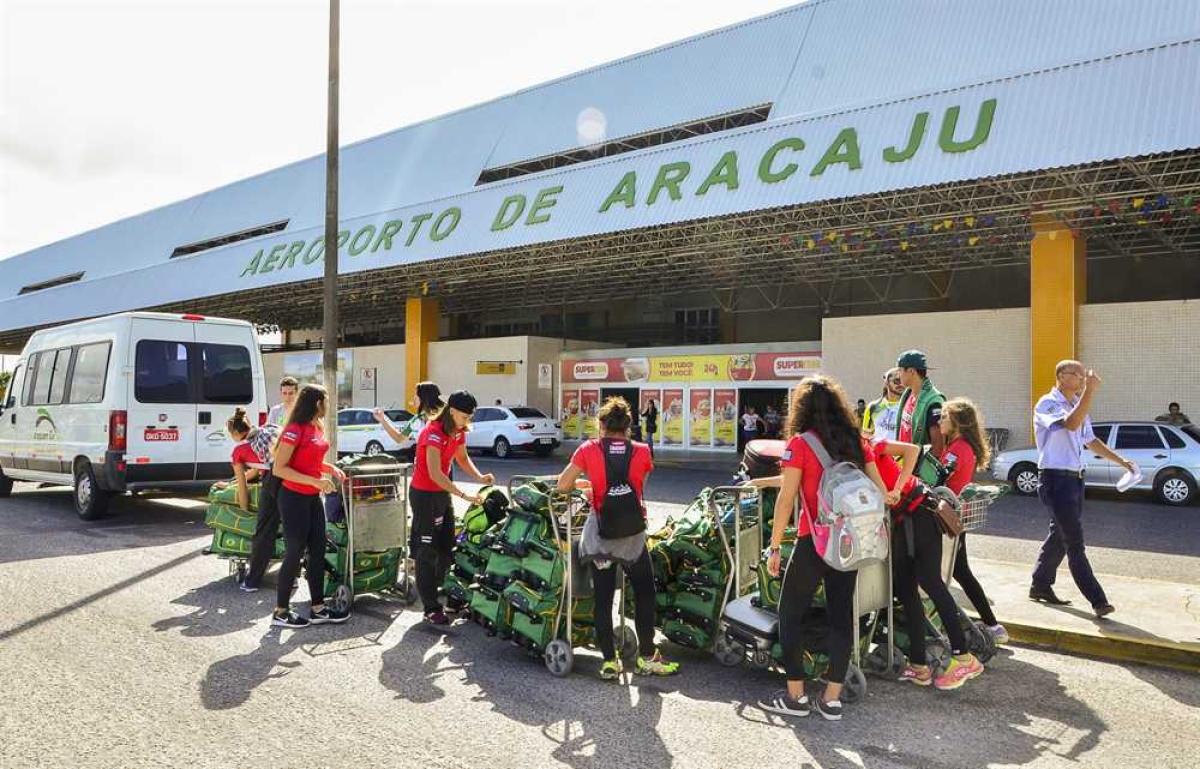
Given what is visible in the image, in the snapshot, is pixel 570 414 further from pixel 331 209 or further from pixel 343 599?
pixel 343 599

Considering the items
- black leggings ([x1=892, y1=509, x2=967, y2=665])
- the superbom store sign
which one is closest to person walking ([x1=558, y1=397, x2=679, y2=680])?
black leggings ([x1=892, y1=509, x2=967, y2=665])

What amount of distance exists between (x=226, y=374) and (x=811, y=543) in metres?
9.21

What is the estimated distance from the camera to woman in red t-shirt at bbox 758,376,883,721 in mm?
4309

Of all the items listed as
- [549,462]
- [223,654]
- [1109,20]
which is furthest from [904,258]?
[223,654]

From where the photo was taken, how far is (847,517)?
4.16m

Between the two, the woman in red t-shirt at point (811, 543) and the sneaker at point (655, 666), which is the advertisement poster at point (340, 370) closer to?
the sneaker at point (655, 666)

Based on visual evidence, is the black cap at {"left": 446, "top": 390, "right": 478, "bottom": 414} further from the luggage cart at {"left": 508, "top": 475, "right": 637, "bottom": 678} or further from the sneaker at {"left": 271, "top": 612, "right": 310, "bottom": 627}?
the sneaker at {"left": 271, "top": 612, "right": 310, "bottom": 627}

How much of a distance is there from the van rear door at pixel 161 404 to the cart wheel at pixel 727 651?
8044 millimetres

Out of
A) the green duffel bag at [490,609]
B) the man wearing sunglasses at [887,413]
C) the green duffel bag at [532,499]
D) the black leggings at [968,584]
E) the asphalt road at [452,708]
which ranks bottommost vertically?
the asphalt road at [452,708]

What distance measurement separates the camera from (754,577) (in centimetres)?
542

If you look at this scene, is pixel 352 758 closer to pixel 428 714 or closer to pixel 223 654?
pixel 428 714

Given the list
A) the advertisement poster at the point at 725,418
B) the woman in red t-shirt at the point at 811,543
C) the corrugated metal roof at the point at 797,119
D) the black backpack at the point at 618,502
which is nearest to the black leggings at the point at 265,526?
the black backpack at the point at 618,502

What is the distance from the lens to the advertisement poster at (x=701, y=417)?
26.2 meters

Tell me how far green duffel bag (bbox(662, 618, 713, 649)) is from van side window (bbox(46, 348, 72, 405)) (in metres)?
9.79
